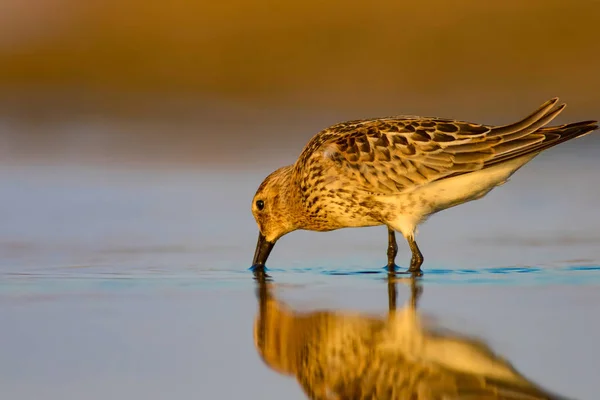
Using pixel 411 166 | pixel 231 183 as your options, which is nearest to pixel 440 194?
pixel 411 166

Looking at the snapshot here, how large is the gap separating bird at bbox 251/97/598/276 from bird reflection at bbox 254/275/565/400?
1.74 meters

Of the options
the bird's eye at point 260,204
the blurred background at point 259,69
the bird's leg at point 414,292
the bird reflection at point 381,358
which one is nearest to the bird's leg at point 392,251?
the bird's leg at point 414,292

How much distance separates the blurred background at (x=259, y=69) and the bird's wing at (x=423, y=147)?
5053mm

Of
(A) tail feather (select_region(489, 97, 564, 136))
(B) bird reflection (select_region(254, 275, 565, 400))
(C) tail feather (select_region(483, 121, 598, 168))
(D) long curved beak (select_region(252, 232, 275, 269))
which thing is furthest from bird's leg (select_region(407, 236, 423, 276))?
(B) bird reflection (select_region(254, 275, 565, 400))

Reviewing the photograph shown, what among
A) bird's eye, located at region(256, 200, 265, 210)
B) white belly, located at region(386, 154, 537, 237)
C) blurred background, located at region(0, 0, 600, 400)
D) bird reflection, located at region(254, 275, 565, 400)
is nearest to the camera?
bird reflection, located at region(254, 275, 565, 400)

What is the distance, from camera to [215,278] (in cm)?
807

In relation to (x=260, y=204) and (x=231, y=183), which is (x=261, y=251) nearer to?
(x=260, y=204)

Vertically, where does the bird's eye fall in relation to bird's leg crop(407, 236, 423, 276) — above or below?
above

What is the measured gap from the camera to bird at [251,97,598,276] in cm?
851

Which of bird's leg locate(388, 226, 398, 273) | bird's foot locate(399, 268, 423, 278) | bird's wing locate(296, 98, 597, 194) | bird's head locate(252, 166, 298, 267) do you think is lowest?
bird's foot locate(399, 268, 423, 278)

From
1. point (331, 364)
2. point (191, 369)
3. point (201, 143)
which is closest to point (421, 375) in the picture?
point (331, 364)

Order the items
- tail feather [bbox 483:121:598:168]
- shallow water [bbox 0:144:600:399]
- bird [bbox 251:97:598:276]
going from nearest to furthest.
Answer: shallow water [bbox 0:144:600:399], tail feather [bbox 483:121:598:168], bird [bbox 251:97:598:276]

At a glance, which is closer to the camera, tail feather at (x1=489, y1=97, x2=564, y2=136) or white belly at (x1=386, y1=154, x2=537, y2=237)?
tail feather at (x1=489, y1=97, x2=564, y2=136)

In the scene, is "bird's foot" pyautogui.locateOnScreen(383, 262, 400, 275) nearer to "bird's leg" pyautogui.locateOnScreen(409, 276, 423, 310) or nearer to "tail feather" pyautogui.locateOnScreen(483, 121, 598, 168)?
"bird's leg" pyautogui.locateOnScreen(409, 276, 423, 310)
